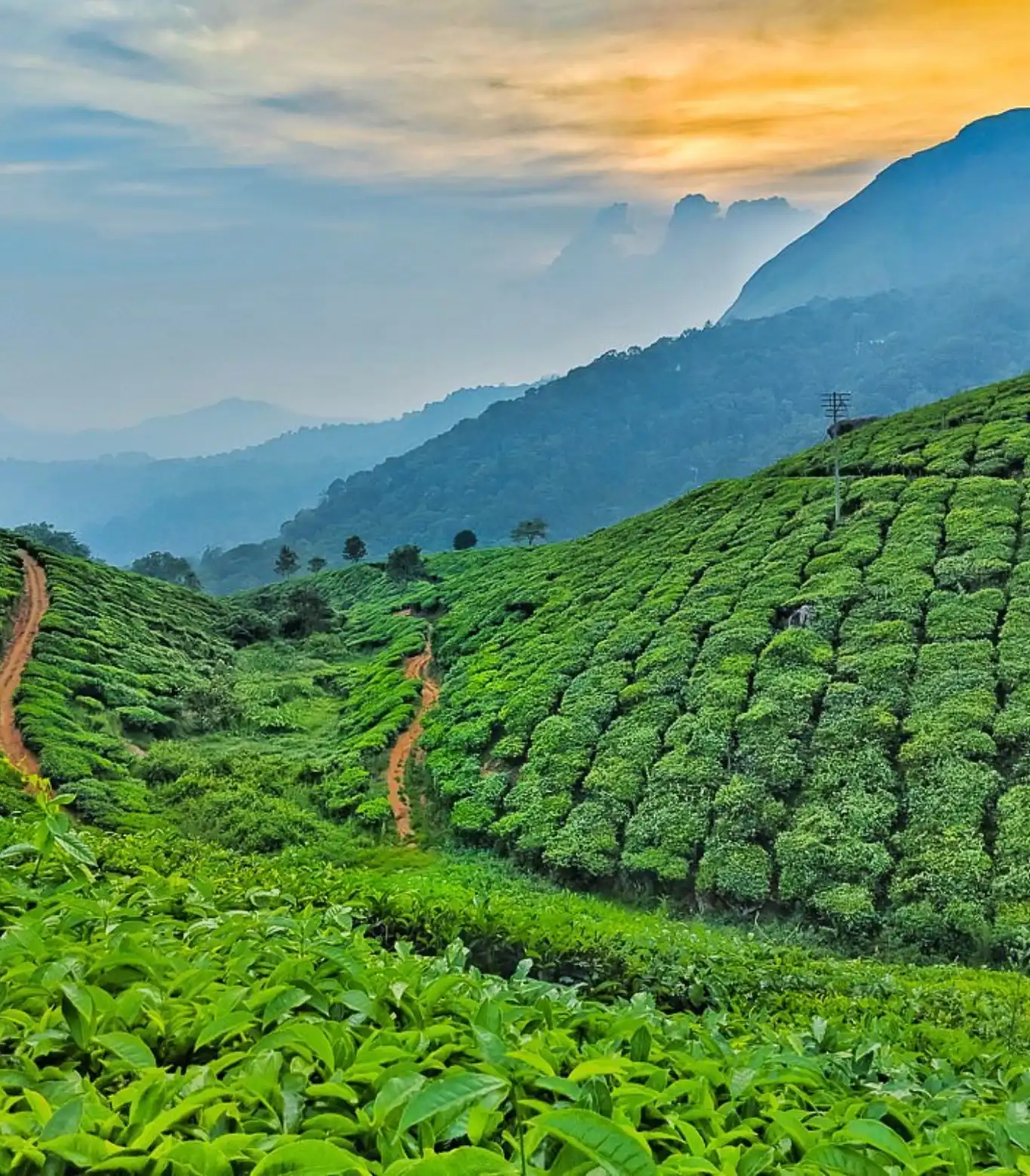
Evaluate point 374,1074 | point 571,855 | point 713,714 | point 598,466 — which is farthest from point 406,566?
point 598,466

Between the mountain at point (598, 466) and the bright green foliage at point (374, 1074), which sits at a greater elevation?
the mountain at point (598, 466)

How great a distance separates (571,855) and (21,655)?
60.0 ft

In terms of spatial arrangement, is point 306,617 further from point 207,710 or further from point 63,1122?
point 63,1122

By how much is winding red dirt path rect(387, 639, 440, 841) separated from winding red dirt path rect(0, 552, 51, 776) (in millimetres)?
7510

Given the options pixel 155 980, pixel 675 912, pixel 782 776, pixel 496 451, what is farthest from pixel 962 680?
pixel 496 451

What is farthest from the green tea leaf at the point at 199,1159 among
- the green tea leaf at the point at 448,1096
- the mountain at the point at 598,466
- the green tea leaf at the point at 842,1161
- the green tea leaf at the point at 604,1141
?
the mountain at the point at 598,466

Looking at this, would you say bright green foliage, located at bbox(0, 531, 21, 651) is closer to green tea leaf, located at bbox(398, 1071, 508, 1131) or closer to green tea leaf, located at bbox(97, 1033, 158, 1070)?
green tea leaf, located at bbox(97, 1033, 158, 1070)

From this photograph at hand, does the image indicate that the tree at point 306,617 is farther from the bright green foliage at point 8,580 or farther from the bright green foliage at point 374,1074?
the bright green foliage at point 374,1074

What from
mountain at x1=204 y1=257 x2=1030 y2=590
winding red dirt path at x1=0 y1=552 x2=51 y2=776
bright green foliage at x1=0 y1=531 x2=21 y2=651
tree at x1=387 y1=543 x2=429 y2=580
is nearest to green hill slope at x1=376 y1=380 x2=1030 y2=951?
winding red dirt path at x1=0 y1=552 x2=51 y2=776

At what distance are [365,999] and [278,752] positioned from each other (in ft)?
71.7

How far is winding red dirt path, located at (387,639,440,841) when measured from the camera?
20.0m

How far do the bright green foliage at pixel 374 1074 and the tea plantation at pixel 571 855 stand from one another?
0.01 meters

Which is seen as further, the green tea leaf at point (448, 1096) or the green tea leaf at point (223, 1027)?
the green tea leaf at point (223, 1027)

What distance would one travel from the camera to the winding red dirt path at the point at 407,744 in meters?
20.0
